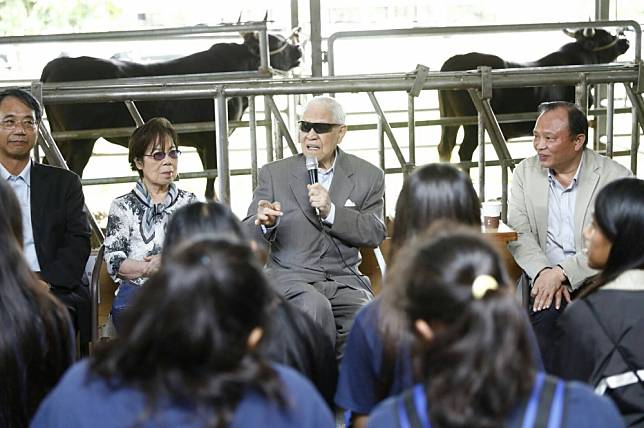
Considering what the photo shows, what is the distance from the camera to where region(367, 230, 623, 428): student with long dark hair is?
4.84ft

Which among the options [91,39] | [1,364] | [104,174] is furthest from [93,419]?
[104,174]

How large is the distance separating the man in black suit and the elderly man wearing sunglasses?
651 mm

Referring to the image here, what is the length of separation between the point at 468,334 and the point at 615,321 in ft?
2.47

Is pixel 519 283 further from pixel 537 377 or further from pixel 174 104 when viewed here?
pixel 174 104

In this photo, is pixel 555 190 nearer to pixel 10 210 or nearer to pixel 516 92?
pixel 10 210

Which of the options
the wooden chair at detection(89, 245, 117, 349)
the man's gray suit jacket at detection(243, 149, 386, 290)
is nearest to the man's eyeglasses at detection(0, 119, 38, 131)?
the wooden chair at detection(89, 245, 117, 349)

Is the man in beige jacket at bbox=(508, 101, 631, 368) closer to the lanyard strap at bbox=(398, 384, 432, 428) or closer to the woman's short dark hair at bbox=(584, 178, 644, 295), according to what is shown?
the woman's short dark hair at bbox=(584, 178, 644, 295)

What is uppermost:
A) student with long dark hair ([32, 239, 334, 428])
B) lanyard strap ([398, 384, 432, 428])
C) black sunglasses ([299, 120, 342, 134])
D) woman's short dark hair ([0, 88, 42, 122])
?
woman's short dark hair ([0, 88, 42, 122])

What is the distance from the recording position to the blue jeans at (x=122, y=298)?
3406 mm

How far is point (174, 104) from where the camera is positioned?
7461mm

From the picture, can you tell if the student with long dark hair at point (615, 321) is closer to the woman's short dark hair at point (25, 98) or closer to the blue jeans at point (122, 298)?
the blue jeans at point (122, 298)

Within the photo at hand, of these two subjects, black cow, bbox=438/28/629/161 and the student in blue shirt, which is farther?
black cow, bbox=438/28/629/161

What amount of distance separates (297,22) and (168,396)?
655 cm

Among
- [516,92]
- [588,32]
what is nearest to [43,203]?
[516,92]
